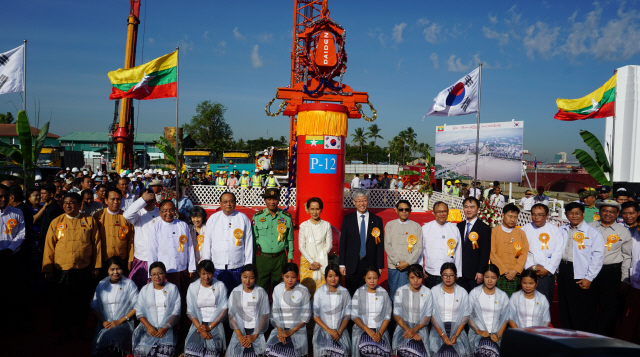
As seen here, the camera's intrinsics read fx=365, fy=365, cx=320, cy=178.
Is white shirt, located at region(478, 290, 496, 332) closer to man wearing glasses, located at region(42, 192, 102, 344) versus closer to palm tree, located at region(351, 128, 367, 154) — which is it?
man wearing glasses, located at region(42, 192, 102, 344)

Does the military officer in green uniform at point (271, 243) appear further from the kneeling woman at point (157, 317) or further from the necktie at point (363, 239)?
the kneeling woman at point (157, 317)

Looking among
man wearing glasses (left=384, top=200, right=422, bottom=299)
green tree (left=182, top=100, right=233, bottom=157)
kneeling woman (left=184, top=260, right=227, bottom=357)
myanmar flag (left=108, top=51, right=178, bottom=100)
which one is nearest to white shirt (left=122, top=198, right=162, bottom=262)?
kneeling woman (left=184, top=260, right=227, bottom=357)

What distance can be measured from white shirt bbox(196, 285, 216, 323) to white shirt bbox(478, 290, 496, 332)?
3.02 m

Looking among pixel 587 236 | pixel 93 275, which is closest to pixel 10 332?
pixel 93 275

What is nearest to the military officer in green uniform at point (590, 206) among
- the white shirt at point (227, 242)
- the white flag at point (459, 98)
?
the white flag at point (459, 98)

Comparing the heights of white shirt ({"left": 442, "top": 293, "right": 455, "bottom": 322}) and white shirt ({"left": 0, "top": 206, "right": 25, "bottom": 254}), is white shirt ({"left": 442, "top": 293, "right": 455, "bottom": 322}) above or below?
below

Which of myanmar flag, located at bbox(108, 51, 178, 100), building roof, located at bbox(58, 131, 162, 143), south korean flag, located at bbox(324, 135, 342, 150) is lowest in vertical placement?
south korean flag, located at bbox(324, 135, 342, 150)

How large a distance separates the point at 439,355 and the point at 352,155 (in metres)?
60.0

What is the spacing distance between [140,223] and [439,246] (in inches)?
152

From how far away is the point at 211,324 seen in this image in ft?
13.2

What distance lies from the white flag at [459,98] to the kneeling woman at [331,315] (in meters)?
6.42

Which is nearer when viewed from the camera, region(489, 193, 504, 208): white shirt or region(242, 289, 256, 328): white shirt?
region(242, 289, 256, 328): white shirt

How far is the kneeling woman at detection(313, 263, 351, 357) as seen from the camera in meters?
4.05

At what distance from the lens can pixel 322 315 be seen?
13.6 ft
